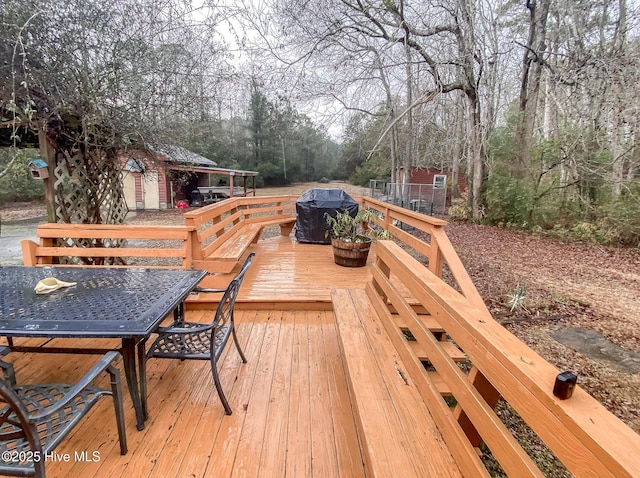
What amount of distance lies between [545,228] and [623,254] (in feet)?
7.00

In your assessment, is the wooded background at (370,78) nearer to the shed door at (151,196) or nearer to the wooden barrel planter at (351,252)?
the wooden barrel planter at (351,252)

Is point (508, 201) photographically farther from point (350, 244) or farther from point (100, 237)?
point (100, 237)

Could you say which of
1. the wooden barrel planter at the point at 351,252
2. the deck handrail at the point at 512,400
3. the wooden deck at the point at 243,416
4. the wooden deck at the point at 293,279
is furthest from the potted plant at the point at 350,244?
the deck handrail at the point at 512,400

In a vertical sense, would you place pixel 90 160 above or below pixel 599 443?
above

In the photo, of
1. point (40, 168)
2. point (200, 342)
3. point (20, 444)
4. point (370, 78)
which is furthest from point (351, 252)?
point (370, 78)

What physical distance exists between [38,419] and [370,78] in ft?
26.7

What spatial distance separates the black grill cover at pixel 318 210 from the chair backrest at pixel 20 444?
15.3ft

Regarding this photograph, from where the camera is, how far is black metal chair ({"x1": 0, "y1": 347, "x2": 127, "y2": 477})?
3.57ft

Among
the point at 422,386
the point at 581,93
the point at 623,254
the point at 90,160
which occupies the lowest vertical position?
the point at 623,254

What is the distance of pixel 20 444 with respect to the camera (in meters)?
1.20

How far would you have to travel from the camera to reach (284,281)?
3830 mm

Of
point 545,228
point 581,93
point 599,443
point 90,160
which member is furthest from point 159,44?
point 545,228

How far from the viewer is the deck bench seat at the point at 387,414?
3.58 ft

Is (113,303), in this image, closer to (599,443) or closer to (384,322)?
(384,322)
